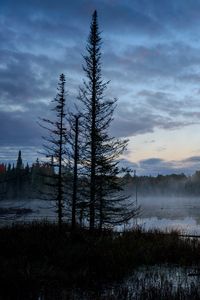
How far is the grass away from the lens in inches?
377

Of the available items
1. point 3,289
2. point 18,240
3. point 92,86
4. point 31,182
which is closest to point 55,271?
point 3,289

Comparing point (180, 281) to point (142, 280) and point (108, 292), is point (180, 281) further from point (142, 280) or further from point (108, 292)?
point (108, 292)

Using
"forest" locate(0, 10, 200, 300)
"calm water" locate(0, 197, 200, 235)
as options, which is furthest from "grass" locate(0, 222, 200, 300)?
"calm water" locate(0, 197, 200, 235)

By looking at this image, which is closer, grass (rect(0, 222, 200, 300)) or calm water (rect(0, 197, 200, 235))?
grass (rect(0, 222, 200, 300))

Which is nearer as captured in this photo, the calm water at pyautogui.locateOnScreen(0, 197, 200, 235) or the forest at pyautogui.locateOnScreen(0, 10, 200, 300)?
the forest at pyautogui.locateOnScreen(0, 10, 200, 300)

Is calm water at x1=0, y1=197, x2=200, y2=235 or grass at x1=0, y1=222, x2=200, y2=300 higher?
grass at x1=0, y1=222, x2=200, y2=300

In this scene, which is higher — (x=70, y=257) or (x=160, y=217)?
(x=70, y=257)

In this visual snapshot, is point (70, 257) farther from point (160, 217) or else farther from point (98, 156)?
point (160, 217)

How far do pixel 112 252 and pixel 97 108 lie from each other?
501 inches

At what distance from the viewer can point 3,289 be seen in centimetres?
884

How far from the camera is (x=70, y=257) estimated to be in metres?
12.6

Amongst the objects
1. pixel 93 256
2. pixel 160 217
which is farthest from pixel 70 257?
pixel 160 217

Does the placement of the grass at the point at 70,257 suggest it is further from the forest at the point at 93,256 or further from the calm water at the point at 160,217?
the calm water at the point at 160,217

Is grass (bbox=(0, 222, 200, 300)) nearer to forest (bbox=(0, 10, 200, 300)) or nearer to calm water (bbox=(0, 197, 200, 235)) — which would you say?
forest (bbox=(0, 10, 200, 300))
